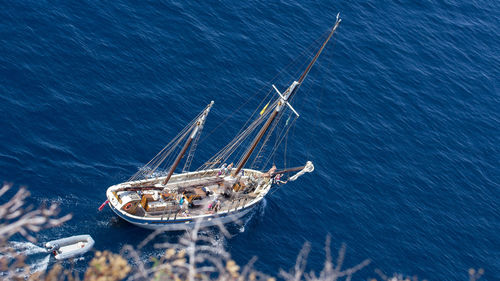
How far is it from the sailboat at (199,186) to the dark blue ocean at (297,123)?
6.95 feet

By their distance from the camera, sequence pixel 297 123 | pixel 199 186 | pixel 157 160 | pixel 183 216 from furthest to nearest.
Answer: pixel 297 123 → pixel 157 160 → pixel 199 186 → pixel 183 216

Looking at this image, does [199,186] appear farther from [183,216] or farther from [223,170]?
[183,216]

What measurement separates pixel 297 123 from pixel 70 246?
Result: 40.8m

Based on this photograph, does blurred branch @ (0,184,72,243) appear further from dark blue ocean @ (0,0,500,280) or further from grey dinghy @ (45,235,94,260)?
dark blue ocean @ (0,0,500,280)

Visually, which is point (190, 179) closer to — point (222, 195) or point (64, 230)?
point (222, 195)

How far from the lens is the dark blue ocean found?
71062 millimetres

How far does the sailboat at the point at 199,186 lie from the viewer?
216 ft

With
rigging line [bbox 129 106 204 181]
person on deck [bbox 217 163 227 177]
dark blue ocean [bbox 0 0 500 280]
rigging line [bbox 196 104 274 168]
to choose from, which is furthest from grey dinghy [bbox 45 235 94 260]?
rigging line [bbox 196 104 274 168]

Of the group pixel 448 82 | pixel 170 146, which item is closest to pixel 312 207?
pixel 170 146

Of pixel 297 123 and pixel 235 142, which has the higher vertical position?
pixel 297 123

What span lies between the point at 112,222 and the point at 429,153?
50538 mm

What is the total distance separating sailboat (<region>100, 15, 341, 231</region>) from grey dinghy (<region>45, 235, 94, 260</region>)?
17.0 ft

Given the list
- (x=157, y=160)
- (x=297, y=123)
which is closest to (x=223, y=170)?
(x=157, y=160)

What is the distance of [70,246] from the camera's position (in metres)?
60.0
